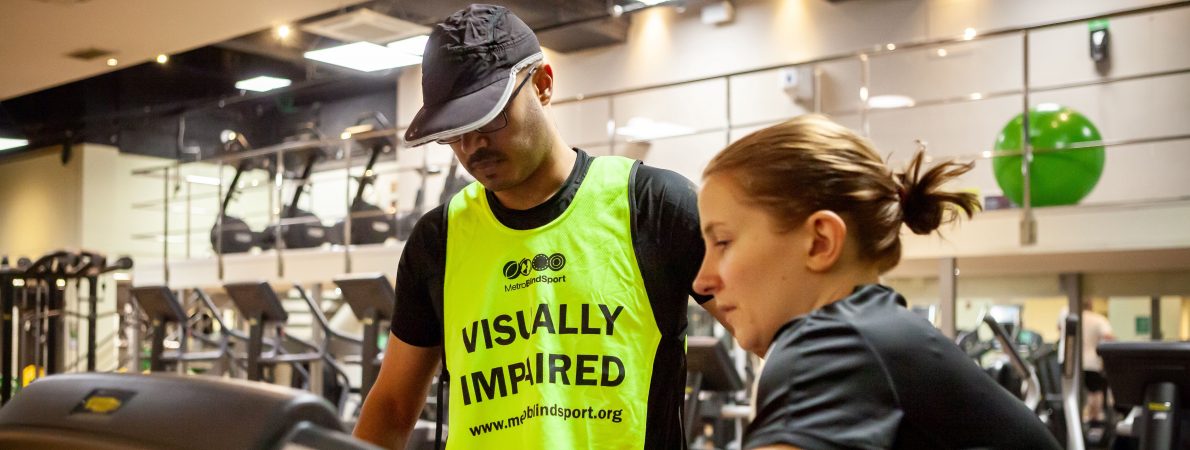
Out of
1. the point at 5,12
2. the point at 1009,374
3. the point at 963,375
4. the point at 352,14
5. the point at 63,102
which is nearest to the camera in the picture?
the point at 963,375

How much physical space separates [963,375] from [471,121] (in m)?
0.66

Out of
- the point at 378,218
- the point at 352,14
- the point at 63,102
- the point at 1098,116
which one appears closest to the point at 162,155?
the point at 63,102

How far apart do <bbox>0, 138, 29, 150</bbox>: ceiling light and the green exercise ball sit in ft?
31.2

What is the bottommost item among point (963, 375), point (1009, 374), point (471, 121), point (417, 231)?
point (1009, 374)

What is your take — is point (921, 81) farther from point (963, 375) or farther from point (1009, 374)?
point (963, 375)

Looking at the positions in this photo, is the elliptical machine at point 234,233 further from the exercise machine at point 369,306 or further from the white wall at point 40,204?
the exercise machine at point 369,306

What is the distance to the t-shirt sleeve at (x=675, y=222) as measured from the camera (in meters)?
1.34

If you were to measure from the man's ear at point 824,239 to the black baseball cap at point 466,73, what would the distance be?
50cm

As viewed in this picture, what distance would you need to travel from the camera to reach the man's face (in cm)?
135

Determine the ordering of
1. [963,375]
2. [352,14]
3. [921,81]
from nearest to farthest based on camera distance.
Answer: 1. [963,375]
2. [352,14]
3. [921,81]

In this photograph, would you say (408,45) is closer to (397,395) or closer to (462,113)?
(397,395)

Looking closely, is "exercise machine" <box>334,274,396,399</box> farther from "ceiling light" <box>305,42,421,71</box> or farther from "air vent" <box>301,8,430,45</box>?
"ceiling light" <box>305,42,421,71</box>

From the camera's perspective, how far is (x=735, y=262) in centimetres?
92

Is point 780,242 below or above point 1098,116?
below
